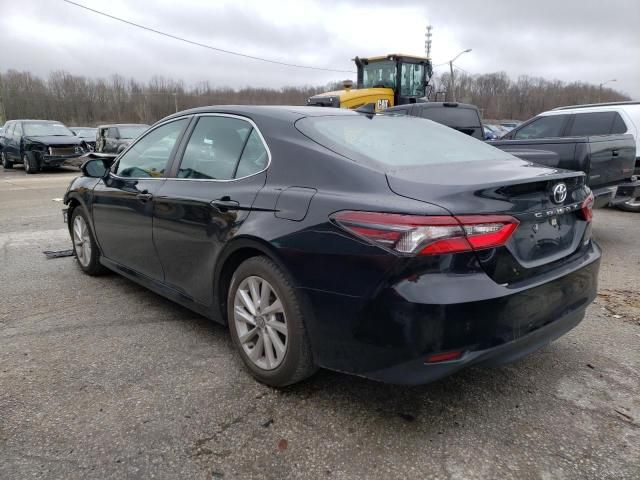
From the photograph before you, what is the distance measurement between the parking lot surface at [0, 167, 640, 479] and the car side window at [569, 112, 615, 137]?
566 cm

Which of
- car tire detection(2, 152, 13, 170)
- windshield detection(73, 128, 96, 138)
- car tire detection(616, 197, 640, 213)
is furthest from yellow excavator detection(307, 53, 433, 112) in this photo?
windshield detection(73, 128, 96, 138)

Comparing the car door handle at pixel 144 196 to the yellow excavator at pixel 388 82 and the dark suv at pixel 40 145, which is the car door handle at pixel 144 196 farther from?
the dark suv at pixel 40 145

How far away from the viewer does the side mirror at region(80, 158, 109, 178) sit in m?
4.60

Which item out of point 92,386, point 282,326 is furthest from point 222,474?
point 92,386

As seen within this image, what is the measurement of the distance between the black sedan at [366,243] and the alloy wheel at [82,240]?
1689 millimetres

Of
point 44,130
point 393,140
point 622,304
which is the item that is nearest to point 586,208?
point 393,140

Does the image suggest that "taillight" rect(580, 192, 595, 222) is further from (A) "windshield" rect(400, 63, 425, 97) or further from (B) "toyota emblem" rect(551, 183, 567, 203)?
(A) "windshield" rect(400, 63, 425, 97)

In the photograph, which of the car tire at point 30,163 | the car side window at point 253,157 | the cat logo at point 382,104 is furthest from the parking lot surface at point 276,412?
the car tire at point 30,163

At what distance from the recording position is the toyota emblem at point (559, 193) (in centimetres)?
261

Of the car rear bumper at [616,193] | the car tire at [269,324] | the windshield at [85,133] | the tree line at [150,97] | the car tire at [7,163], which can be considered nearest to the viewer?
the car tire at [269,324]

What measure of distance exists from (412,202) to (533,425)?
131cm

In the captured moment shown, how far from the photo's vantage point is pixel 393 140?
3.10m

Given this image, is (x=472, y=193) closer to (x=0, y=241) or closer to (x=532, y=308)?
(x=532, y=308)

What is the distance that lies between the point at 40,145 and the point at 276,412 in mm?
17936
